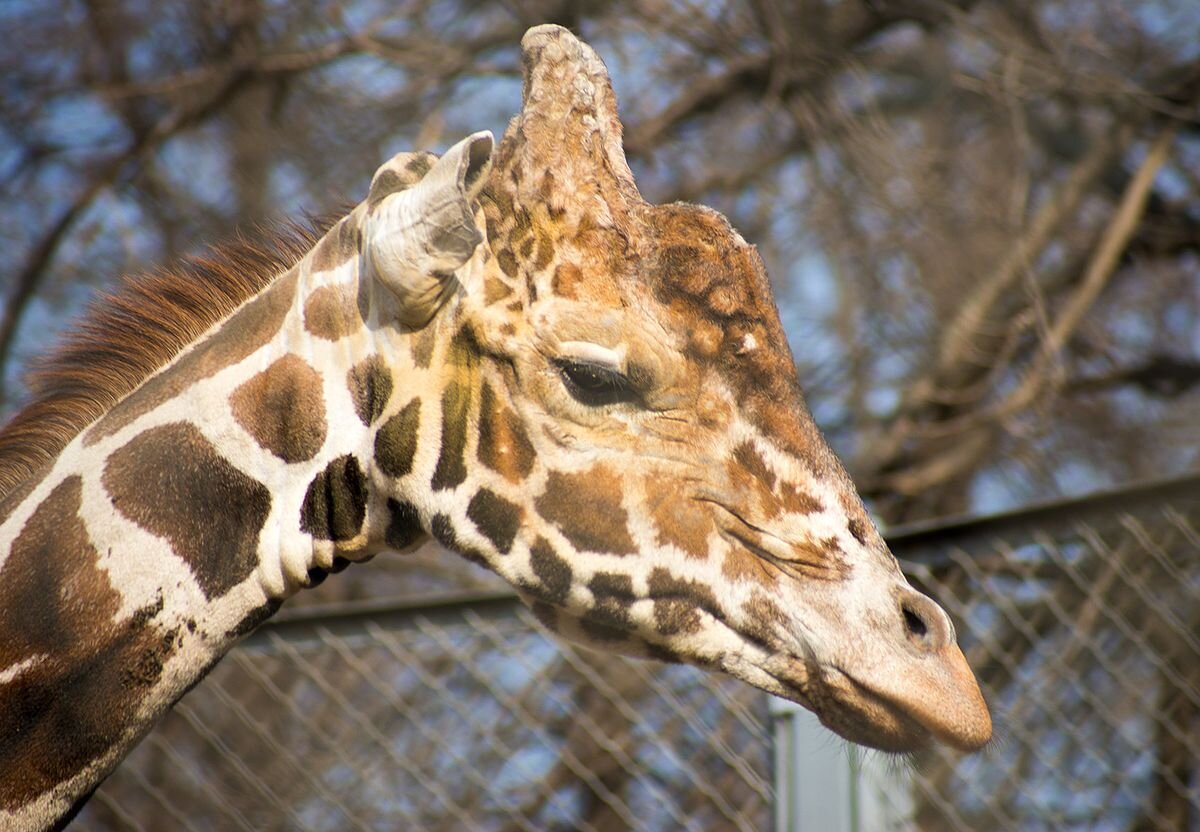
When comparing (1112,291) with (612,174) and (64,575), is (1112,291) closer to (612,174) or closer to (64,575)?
(612,174)

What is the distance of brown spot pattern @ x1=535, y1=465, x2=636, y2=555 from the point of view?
8.33ft

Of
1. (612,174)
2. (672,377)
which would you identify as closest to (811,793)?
(672,377)

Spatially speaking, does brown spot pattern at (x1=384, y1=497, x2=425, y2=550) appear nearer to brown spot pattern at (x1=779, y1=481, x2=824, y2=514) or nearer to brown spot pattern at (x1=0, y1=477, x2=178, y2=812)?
brown spot pattern at (x1=0, y1=477, x2=178, y2=812)

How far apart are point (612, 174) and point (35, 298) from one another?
743cm

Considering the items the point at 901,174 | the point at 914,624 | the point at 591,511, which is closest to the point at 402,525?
the point at 591,511

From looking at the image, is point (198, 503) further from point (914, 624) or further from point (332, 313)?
point (914, 624)

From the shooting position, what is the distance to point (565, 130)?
2.73 m

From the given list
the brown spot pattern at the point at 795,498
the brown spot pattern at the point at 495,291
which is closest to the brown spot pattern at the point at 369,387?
the brown spot pattern at the point at 495,291

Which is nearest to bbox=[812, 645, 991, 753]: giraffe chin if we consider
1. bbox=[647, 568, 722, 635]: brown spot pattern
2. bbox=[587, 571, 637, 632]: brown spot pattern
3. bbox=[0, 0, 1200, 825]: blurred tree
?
bbox=[647, 568, 722, 635]: brown spot pattern

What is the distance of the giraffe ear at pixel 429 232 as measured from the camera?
2.45 meters

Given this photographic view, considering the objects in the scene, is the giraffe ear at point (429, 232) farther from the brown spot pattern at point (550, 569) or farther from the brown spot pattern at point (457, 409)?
the brown spot pattern at point (550, 569)

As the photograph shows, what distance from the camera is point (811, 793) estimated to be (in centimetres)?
337

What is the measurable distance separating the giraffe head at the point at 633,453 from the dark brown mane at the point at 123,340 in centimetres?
43

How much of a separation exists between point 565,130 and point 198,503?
1.01m
